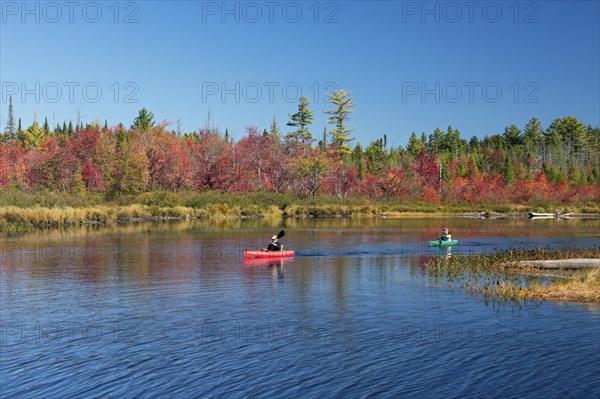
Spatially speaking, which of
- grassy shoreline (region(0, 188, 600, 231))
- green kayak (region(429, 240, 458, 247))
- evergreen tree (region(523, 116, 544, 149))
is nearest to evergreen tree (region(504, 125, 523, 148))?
evergreen tree (region(523, 116, 544, 149))

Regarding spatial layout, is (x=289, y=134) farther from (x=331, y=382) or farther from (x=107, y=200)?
(x=331, y=382)

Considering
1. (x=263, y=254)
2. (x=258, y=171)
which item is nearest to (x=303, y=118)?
(x=258, y=171)

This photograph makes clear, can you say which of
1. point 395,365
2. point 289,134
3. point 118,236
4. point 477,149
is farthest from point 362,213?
point 477,149

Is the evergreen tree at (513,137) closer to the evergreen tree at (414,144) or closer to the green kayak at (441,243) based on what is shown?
the evergreen tree at (414,144)

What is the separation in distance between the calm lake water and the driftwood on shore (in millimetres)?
5800

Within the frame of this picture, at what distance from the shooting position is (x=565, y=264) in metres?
30.7

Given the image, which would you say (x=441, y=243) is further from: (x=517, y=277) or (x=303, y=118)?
(x=303, y=118)

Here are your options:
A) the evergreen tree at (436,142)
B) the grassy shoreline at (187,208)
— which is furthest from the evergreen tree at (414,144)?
the grassy shoreline at (187,208)

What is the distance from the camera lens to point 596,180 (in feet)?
451

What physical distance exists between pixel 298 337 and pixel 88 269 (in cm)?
1869

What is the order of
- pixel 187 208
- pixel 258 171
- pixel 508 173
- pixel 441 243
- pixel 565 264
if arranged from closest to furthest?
pixel 565 264 → pixel 441 243 → pixel 187 208 → pixel 258 171 → pixel 508 173

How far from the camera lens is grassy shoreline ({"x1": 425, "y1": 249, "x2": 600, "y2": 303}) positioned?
81.0 ft

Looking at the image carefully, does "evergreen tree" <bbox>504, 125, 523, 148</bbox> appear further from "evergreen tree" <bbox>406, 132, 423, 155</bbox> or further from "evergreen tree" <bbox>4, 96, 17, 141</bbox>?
"evergreen tree" <bbox>4, 96, 17, 141</bbox>

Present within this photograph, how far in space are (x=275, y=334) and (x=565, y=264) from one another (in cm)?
1780
